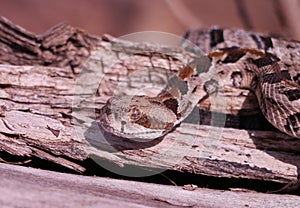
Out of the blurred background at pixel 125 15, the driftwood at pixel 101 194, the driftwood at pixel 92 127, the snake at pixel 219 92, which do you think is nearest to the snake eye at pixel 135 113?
the snake at pixel 219 92

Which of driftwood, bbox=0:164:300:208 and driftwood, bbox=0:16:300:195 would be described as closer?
driftwood, bbox=0:164:300:208

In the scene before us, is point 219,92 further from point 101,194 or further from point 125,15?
point 125,15

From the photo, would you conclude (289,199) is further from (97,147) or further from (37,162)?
(37,162)

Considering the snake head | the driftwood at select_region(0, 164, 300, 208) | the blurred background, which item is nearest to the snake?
the snake head

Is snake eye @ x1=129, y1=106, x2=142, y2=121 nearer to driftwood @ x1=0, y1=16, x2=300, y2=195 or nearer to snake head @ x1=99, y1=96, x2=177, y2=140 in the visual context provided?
snake head @ x1=99, y1=96, x2=177, y2=140

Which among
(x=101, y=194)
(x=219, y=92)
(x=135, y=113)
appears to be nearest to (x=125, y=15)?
(x=219, y=92)

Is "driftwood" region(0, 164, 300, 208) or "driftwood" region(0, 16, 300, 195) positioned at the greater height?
"driftwood" region(0, 16, 300, 195)
